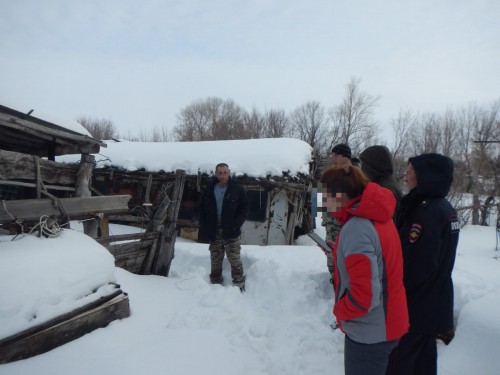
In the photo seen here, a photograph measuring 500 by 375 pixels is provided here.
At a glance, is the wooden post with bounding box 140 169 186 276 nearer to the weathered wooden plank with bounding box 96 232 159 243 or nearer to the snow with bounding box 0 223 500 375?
the weathered wooden plank with bounding box 96 232 159 243

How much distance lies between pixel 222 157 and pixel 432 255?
30.6ft

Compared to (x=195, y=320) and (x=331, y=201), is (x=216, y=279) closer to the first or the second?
(x=195, y=320)

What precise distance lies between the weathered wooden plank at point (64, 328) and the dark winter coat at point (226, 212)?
1.71 meters

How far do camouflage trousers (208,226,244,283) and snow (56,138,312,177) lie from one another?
5.52 m

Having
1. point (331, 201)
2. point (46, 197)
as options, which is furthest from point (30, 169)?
point (331, 201)

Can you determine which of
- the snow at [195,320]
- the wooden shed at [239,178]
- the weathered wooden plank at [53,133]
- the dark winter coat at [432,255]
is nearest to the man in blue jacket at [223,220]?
the snow at [195,320]

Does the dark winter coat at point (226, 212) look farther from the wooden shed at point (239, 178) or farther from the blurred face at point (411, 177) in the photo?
the wooden shed at point (239, 178)

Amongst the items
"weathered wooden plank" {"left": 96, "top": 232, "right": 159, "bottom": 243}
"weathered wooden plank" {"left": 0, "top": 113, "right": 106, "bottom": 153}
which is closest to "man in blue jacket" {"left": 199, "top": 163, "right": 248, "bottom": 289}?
"weathered wooden plank" {"left": 96, "top": 232, "right": 159, "bottom": 243}

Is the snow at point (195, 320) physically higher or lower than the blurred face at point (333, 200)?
lower

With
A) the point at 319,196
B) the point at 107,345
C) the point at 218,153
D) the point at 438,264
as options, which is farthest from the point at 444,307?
the point at 218,153

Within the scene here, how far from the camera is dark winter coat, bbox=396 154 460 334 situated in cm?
199

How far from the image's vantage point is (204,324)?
344 centimetres

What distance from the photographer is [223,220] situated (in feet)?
15.2

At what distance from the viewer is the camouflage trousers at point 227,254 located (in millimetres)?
4691
